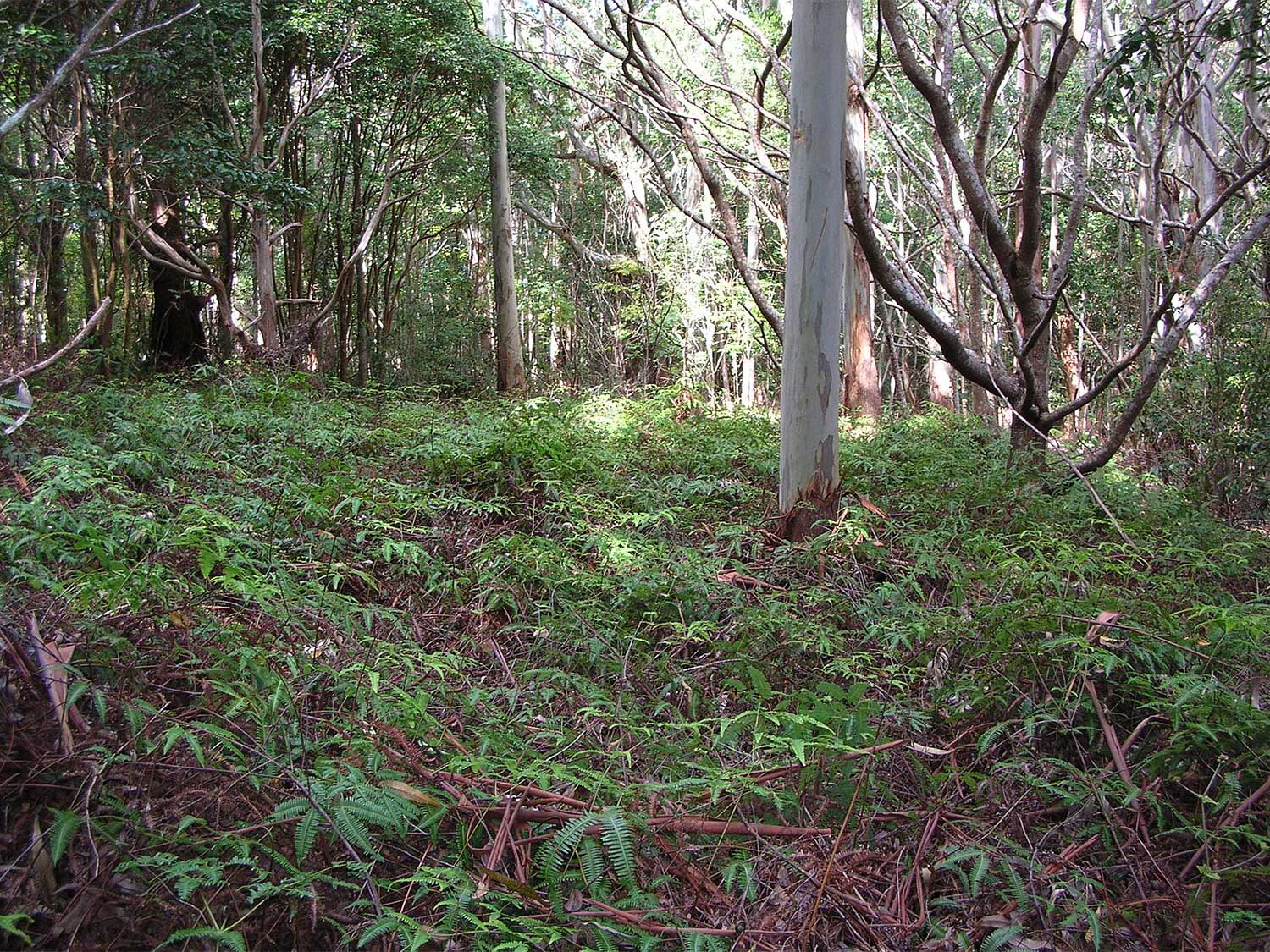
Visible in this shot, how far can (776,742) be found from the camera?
2477mm

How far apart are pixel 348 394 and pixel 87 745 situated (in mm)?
10590

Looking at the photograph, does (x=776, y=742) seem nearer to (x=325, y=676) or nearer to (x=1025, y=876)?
(x=1025, y=876)

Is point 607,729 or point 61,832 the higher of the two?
point 61,832

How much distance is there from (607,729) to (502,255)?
11788 millimetres

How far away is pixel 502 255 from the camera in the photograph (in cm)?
1368

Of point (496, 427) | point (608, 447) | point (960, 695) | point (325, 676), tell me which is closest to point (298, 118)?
point (496, 427)

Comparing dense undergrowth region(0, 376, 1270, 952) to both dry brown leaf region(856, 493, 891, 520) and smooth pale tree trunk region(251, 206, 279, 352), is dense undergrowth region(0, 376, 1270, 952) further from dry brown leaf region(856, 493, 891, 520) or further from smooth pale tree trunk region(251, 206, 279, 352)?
smooth pale tree trunk region(251, 206, 279, 352)

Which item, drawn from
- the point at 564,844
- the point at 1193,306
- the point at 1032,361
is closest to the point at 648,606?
the point at 564,844

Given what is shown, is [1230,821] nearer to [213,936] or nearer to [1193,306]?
[213,936]

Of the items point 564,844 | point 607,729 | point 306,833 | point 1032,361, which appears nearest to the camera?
point 306,833

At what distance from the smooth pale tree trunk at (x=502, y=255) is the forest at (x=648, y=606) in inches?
94.2

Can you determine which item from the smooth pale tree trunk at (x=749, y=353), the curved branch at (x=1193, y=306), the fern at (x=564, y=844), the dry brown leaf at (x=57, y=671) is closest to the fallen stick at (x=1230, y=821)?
the fern at (x=564, y=844)

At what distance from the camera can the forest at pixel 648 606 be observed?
2053 millimetres

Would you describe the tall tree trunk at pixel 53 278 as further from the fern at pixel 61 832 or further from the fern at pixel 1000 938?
the fern at pixel 1000 938
